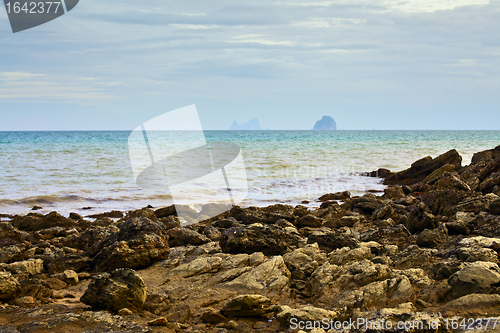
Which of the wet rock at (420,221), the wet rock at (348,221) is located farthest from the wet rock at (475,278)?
the wet rock at (348,221)

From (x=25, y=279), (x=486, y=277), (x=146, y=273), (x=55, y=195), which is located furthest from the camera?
(x=55, y=195)

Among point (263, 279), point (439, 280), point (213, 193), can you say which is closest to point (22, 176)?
point (213, 193)

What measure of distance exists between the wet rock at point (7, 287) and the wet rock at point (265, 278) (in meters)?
2.24

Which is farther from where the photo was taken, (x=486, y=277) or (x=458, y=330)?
(x=486, y=277)

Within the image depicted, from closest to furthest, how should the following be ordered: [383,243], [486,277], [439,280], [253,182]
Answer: [486,277] < [439,280] < [383,243] < [253,182]

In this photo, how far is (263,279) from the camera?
434cm

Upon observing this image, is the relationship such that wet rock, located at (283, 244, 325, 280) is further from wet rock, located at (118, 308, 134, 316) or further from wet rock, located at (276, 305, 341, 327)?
wet rock, located at (118, 308, 134, 316)

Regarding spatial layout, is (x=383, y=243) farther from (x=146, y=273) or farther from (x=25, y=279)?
(x=25, y=279)

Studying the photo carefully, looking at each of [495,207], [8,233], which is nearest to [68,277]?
[8,233]

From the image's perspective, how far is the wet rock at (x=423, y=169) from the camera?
1565 cm

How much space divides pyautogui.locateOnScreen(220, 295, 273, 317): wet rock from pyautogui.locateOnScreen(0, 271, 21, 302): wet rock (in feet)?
7.52

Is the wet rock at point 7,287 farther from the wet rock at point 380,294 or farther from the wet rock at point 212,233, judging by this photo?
the wet rock at point 380,294

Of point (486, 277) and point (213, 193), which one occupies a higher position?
point (486, 277)

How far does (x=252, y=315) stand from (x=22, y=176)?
1538cm
